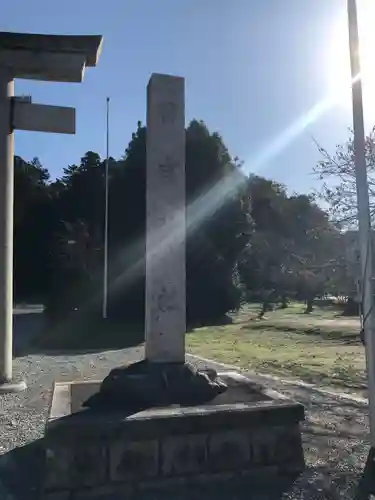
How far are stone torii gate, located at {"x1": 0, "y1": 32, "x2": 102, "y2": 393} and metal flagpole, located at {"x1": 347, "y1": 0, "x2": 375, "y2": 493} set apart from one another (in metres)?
4.87

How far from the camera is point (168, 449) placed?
418 centimetres

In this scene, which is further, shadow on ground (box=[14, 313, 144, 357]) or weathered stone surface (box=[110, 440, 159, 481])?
shadow on ground (box=[14, 313, 144, 357])

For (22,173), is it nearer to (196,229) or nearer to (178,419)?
(196,229)

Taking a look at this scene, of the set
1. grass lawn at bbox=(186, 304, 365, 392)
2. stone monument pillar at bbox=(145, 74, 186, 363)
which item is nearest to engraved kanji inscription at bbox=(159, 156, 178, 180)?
stone monument pillar at bbox=(145, 74, 186, 363)

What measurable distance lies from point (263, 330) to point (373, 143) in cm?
1170

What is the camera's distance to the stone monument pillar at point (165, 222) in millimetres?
5312

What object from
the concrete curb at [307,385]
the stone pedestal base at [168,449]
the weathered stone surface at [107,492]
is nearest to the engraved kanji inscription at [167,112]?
the stone pedestal base at [168,449]

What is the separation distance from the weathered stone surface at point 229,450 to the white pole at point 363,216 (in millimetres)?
1177

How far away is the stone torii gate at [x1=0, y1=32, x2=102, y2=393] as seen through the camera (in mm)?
8477

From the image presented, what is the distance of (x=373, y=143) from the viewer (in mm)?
9891

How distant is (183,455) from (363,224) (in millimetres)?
2493

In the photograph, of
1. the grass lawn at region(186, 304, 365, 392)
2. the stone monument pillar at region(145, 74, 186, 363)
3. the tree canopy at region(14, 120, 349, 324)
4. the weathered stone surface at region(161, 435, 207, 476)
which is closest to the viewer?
the weathered stone surface at region(161, 435, 207, 476)

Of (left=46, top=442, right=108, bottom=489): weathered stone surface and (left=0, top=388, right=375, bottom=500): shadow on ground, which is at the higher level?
(left=46, top=442, right=108, bottom=489): weathered stone surface

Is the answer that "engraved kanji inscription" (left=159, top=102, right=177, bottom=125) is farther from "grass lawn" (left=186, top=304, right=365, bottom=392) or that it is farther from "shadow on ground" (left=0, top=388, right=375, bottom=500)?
"grass lawn" (left=186, top=304, right=365, bottom=392)
